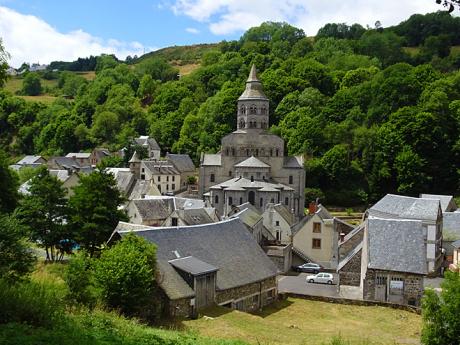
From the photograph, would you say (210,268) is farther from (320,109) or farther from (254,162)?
(320,109)

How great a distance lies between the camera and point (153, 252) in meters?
24.2

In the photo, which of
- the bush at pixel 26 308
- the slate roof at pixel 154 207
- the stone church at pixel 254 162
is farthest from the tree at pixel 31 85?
the bush at pixel 26 308

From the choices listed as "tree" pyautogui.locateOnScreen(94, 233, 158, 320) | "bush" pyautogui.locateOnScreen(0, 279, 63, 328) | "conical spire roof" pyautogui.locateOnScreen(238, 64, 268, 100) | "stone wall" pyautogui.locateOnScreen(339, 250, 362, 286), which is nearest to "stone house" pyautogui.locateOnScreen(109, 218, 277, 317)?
"tree" pyautogui.locateOnScreen(94, 233, 158, 320)

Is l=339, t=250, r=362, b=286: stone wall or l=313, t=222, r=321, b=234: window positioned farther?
l=313, t=222, r=321, b=234: window

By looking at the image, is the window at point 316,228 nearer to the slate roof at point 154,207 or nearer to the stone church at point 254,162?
the stone church at point 254,162

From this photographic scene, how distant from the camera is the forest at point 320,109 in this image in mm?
71500

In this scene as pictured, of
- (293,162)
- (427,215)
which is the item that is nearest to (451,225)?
(427,215)

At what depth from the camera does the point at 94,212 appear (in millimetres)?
36094

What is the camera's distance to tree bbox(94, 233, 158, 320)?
71.9 ft

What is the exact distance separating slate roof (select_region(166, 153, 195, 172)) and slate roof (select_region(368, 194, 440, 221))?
1648 inches

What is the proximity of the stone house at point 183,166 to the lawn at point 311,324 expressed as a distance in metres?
53.0

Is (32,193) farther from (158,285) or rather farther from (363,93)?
(363,93)

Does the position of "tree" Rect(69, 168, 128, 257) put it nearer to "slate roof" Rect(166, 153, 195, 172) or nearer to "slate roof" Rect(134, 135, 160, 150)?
"slate roof" Rect(166, 153, 195, 172)

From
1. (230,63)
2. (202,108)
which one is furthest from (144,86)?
(202,108)
